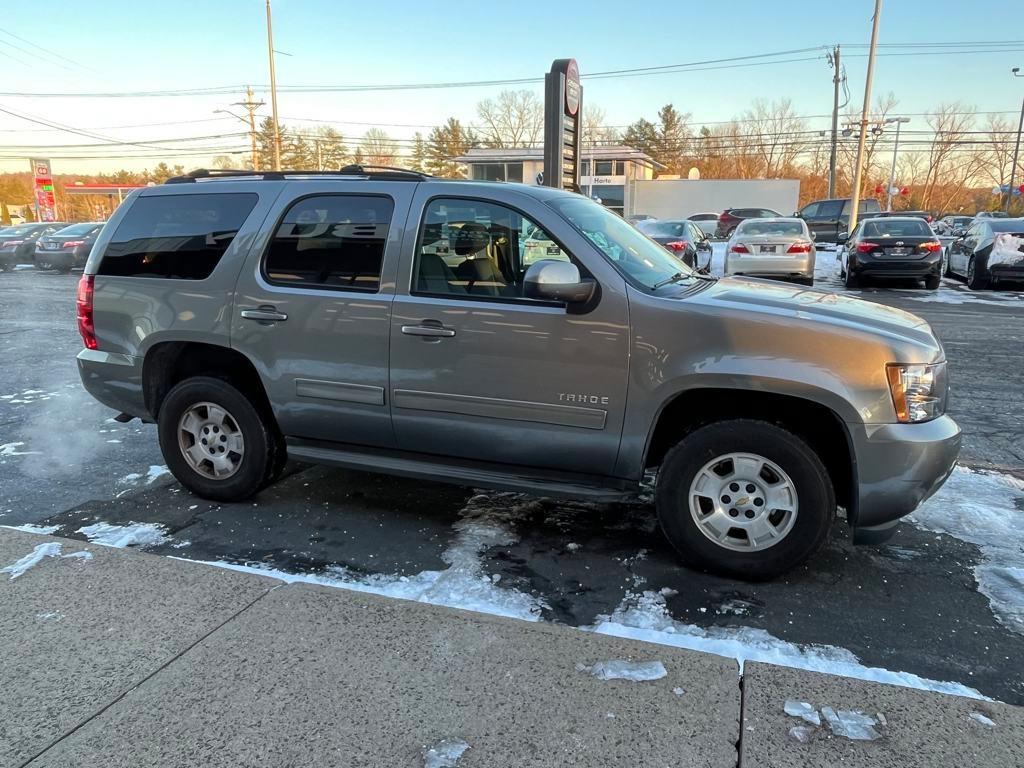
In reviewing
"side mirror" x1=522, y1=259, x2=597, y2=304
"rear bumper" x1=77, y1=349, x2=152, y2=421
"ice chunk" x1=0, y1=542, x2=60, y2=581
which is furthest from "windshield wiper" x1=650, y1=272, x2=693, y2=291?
"ice chunk" x1=0, y1=542, x2=60, y2=581

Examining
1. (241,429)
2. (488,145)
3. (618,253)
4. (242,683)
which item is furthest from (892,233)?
(488,145)

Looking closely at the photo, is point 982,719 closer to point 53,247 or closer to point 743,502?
point 743,502

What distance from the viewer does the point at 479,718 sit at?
2455 mm

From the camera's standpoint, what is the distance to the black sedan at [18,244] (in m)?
24.3

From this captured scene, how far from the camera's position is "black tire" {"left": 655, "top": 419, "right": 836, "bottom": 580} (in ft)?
10.6

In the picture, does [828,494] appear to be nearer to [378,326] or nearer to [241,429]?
[378,326]

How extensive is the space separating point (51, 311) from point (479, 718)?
46.4 feet

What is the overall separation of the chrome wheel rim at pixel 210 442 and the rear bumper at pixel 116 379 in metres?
0.36

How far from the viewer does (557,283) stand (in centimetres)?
327

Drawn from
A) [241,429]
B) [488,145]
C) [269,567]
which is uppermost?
[488,145]

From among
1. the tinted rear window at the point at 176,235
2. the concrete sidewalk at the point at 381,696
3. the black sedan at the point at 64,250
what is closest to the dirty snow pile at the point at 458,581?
the concrete sidewalk at the point at 381,696

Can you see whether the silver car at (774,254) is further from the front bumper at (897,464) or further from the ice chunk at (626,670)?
the ice chunk at (626,670)

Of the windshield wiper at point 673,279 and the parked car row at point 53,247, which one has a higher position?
the windshield wiper at point 673,279

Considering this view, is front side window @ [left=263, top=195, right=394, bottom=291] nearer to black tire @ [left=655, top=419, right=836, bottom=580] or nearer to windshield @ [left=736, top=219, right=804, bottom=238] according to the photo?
black tire @ [left=655, top=419, right=836, bottom=580]
